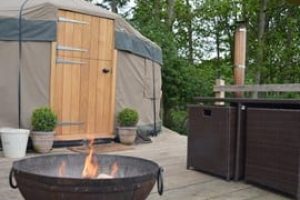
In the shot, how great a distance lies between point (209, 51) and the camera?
1695cm

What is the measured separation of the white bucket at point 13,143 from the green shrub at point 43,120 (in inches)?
10.4

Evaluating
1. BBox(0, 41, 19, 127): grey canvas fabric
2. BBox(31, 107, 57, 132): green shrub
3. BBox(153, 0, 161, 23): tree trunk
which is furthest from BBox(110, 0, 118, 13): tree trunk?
BBox(31, 107, 57, 132): green shrub

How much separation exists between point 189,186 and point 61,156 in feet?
4.67

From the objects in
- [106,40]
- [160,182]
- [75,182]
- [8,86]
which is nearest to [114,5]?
[106,40]

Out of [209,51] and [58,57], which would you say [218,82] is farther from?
[209,51]

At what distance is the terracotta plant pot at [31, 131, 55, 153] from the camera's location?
5.02m

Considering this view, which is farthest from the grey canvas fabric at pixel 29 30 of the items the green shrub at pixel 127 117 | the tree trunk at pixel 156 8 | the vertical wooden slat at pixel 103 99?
the tree trunk at pixel 156 8

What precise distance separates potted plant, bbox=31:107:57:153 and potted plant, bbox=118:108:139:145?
109cm

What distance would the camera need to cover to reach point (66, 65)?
562 cm

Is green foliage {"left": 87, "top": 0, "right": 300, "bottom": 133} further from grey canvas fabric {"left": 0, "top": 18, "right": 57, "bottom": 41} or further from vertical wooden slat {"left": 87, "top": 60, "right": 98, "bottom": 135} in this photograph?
grey canvas fabric {"left": 0, "top": 18, "right": 57, "bottom": 41}

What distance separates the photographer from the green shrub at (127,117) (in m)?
5.96

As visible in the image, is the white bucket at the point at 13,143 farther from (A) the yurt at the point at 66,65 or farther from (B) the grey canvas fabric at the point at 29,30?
(B) the grey canvas fabric at the point at 29,30

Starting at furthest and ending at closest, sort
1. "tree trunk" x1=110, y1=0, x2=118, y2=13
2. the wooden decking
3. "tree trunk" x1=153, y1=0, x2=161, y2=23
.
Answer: "tree trunk" x1=110, y1=0, x2=118, y2=13 → "tree trunk" x1=153, y1=0, x2=161, y2=23 → the wooden decking

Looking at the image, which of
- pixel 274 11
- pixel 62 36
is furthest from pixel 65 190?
pixel 274 11
